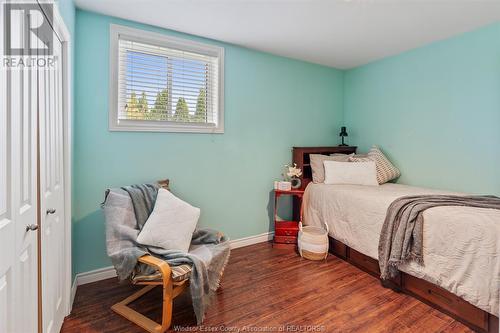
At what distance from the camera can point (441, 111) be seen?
3.00 meters

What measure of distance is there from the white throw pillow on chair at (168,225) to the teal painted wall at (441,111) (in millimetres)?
2750

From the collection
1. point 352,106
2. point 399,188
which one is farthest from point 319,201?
point 352,106

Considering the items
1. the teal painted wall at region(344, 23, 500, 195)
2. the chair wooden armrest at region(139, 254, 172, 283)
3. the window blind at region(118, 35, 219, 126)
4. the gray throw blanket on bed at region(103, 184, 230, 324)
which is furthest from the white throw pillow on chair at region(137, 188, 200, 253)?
the teal painted wall at region(344, 23, 500, 195)

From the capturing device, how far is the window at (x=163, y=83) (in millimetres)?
2539

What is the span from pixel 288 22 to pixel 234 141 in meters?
1.38

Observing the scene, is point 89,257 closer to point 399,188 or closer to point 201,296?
point 201,296

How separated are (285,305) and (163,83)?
241 centimetres

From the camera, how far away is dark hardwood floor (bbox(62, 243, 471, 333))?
6.18 ft

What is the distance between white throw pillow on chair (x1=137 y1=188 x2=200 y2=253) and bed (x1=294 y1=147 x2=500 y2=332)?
1.65 meters

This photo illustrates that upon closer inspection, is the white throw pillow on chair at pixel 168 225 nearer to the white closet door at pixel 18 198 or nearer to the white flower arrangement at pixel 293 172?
the white closet door at pixel 18 198

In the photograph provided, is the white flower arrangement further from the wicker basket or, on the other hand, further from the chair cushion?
the chair cushion

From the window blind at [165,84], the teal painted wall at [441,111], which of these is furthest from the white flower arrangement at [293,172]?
the teal painted wall at [441,111]

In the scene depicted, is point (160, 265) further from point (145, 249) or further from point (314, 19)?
point (314, 19)

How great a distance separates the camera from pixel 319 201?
3.25m
